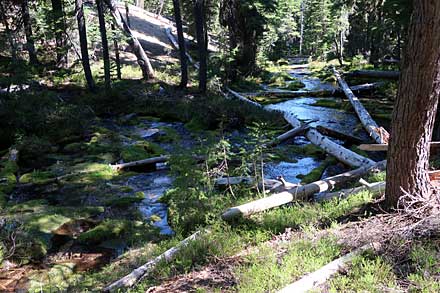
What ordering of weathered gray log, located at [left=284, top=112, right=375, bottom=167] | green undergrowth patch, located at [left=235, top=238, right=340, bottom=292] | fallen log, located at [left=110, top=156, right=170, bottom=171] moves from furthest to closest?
fallen log, located at [left=110, top=156, right=170, bottom=171] → weathered gray log, located at [left=284, top=112, right=375, bottom=167] → green undergrowth patch, located at [left=235, top=238, right=340, bottom=292]

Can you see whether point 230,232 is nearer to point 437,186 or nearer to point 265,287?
point 265,287

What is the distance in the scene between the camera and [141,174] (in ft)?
33.8

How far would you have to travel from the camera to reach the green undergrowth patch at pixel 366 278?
3.64 meters

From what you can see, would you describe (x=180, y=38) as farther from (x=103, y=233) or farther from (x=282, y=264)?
(x=282, y=264)

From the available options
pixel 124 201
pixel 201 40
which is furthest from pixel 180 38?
pixel 124 201

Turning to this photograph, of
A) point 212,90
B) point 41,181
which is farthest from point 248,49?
point 41,181

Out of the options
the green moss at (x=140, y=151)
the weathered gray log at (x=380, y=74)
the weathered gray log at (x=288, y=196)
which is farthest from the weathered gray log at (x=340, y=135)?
the weathered gray log at (x=380, y=74)

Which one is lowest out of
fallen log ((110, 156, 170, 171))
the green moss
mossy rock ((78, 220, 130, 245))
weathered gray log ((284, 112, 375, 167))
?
mossy rock ((78, 220, 130, 245))

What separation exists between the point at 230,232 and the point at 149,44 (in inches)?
1172

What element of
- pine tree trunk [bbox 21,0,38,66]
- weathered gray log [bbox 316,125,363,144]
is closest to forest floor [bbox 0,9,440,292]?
weathered gray log [bbox 316,125,363,144]

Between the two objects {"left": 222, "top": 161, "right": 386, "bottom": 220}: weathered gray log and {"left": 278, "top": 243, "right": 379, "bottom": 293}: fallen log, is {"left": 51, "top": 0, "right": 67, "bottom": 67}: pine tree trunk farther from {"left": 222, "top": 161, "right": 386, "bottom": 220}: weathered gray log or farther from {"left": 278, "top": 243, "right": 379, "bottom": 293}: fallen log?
{"left": 278, "top": 243, "right": 379, "bottom": 293}: fallen log

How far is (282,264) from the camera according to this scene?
4.27 m

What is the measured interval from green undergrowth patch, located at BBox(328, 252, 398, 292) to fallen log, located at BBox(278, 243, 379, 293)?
0.07 meters

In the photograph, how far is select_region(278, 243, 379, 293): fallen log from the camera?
12.1 ft
